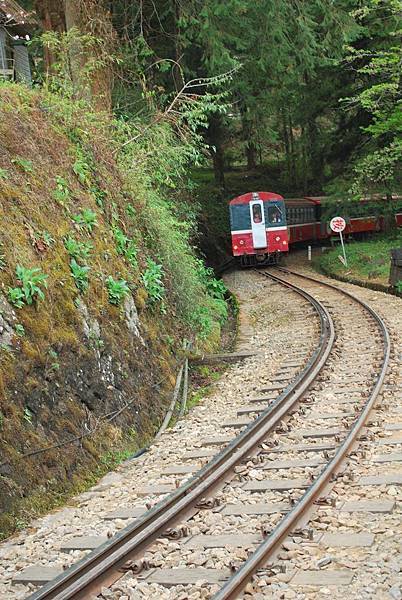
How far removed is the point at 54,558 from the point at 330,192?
25278 millimetres

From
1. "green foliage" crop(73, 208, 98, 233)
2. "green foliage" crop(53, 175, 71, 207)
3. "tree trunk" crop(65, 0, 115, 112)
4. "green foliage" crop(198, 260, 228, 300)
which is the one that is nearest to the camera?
"green foliage" crop(53, 175, 71, 207)

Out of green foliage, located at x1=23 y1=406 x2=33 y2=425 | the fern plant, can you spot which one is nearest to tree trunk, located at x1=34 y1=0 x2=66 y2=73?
the fern plant

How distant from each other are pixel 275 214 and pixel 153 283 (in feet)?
60.0

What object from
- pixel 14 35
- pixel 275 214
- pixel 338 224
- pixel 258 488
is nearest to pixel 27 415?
pixel 258 488

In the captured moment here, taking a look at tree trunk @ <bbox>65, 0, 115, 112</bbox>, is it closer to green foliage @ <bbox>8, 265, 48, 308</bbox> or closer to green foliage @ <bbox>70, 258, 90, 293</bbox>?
green foliage @ <bbox>70, 258, 90, 293</bbox>

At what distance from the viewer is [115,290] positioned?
393 inches

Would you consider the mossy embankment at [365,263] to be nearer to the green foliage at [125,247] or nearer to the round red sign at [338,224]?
the round red sign at [338,224]

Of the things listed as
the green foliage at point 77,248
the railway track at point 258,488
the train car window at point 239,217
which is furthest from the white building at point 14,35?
the railway track at point 258,488

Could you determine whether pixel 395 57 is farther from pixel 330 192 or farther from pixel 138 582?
pixel 138 582

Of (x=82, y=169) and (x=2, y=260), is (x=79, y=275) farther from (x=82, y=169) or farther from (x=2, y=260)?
(x=82, y=169)

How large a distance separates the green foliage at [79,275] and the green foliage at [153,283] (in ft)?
7.65

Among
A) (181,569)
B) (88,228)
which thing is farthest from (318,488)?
(88,228)

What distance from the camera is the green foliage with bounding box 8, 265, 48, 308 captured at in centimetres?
787

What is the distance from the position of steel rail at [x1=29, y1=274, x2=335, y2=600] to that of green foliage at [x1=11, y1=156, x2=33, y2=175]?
14.4 feet
